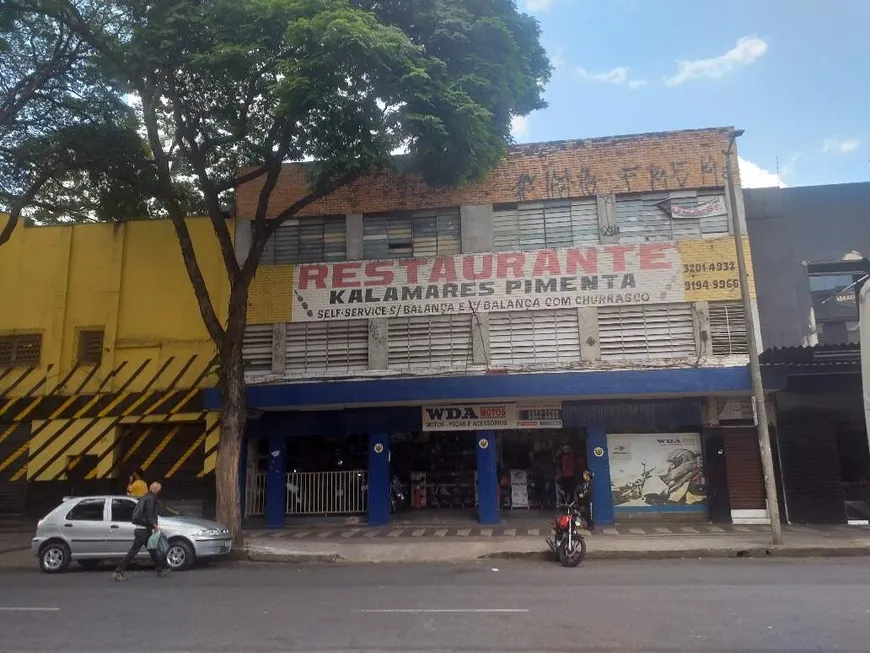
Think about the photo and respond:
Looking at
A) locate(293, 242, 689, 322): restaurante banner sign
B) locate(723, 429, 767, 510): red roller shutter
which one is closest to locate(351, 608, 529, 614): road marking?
locate(293, 242, 689, 322): restaurante banner sign

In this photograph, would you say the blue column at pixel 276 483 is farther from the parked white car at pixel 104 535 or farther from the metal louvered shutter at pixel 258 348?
the parked white car at pixel 104 535

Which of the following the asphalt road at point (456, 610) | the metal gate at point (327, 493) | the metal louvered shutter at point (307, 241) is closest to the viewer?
the asphalt road at point (456, 610)

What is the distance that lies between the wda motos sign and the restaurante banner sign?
8.46 feet

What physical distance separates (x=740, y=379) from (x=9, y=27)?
17611 millimetres

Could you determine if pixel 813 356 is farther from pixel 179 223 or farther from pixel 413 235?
pixel 179 223

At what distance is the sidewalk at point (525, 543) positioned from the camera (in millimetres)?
12875

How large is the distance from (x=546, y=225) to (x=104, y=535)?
12.7 metres

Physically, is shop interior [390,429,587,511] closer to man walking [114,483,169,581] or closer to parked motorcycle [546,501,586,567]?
parked motorcycle [546,501,586,567]

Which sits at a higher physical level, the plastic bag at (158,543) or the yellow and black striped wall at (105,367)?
the yellow and black striped wall at (105,367)

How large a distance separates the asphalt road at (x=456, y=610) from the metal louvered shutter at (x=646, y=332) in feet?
21.4

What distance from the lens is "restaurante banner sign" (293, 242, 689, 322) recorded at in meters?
17.5

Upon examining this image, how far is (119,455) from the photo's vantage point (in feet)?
61.3

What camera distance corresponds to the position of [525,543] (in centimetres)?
1402

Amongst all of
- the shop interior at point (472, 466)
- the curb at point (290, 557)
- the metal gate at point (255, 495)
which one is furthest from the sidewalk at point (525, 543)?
the shop interior at point (472, 466)
